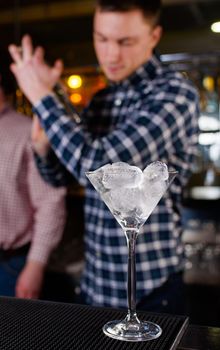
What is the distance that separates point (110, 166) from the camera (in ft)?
3.62

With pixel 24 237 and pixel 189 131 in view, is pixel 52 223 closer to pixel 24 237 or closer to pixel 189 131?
pixel 24 237

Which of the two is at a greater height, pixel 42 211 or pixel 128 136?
pixel 128 136

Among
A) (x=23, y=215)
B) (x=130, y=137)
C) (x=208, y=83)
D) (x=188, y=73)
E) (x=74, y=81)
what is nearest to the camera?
(x=130, y=137)

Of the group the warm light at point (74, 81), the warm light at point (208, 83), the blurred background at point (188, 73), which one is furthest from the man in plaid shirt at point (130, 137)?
the warm light at point (208, 83)

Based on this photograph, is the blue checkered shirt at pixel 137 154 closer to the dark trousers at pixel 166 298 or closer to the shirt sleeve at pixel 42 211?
the dark trousers at pixel 166 298

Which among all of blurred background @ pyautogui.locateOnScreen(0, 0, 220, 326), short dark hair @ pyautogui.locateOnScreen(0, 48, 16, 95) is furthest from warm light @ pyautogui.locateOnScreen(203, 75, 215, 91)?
short dark hair @ pyautogui.locateOnScreen(0, 48, 16, 95)

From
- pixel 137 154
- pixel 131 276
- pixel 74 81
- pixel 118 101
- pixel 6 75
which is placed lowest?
pixel 131 276

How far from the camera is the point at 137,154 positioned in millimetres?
1812

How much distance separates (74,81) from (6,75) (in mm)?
4159

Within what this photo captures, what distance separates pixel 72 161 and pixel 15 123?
0.83 meters

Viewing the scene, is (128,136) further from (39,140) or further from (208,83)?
(208,83)

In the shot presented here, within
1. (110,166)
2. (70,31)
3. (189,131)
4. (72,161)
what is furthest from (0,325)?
(70,31)

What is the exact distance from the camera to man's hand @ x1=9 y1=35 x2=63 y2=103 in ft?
6.29

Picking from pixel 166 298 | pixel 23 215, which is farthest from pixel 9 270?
pixel 166 298
